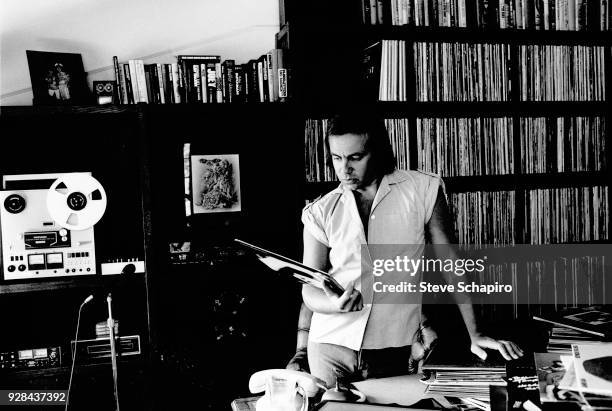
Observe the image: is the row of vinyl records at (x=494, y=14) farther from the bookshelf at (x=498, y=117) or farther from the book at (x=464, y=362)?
the book at (x=464, y=362)

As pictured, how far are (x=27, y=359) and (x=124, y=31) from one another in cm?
143

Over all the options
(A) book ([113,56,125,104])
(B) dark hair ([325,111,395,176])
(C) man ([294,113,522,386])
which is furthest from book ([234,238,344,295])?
(A) book ([113,56,125,104])

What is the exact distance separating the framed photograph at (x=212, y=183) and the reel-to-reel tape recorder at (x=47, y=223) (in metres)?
0.39

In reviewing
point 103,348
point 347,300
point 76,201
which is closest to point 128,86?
point 76,201

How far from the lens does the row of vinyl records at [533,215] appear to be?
2.56m

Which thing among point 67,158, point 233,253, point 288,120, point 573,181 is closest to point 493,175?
point 573,181

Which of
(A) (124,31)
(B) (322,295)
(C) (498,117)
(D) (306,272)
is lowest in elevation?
(B) (322,295)

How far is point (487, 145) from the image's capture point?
2592 millimetres

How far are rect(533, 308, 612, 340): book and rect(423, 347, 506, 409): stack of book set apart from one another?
11.0 inches

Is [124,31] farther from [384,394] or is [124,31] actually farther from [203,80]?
[384,394]

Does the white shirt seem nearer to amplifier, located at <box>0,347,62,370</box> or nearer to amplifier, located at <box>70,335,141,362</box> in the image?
amplifier, located at <box>70,335,141,362</box>

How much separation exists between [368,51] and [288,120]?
17.9 inches

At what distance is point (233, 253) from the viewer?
241 centimetres

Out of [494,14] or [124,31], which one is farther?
[494,14]
